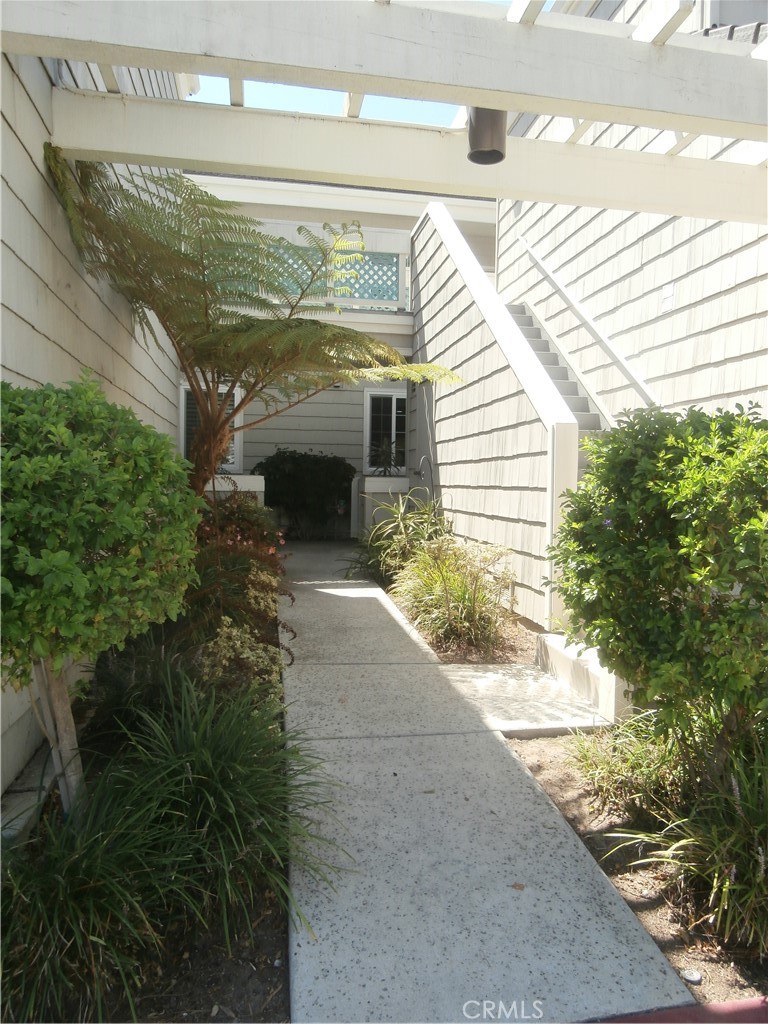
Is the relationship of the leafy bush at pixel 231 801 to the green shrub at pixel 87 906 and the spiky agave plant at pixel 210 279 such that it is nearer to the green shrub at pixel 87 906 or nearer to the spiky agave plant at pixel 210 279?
the green shrub at pixel 87 906

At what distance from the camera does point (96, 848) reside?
7.22 ft

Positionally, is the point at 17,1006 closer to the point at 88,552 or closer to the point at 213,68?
the point at 88,552

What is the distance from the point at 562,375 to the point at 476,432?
125 cm

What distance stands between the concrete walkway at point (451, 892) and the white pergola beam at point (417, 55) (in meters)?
3.06

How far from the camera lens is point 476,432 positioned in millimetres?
7137

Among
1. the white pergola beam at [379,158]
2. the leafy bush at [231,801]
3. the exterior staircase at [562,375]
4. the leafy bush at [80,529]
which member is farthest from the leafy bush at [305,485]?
the leafy bush at [80,529]

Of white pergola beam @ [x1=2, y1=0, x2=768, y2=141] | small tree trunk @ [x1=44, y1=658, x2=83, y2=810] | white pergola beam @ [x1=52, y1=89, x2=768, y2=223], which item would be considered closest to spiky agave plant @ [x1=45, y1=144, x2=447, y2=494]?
white pergola beam @ [x1=52, y1=89, x2=768, y2=223]

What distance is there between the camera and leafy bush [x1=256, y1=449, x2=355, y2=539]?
38.8 ft

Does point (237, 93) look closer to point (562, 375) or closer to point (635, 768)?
point (635, 768)

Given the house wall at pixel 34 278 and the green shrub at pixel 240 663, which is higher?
the house wall at pixel 34 278

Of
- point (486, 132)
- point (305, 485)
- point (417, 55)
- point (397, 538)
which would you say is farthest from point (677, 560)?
point (305, 485)

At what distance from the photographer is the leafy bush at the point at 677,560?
8.05 feet

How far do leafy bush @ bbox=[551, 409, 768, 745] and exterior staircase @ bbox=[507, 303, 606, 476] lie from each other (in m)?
2.87

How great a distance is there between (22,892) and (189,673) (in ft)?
5.27
